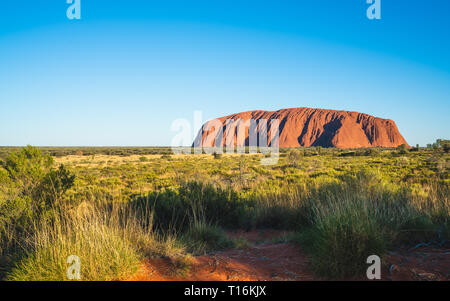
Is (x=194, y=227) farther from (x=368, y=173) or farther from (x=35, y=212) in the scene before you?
(x=368, y=173)

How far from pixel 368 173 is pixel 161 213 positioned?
8603 millimetres

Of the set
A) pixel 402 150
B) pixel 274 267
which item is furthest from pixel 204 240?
pixel 402 150

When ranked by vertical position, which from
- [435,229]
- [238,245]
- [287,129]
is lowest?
[238,245]

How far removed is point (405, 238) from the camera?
12.8 ft

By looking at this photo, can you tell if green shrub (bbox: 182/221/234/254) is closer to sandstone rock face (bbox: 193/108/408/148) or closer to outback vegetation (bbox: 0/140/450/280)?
outback vegetation (bbox: 0/140/450/280)

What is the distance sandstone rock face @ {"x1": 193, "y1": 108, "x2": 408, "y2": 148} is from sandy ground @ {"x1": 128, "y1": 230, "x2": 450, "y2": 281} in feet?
331

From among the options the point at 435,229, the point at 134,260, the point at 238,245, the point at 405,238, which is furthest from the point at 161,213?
the point at 435,229

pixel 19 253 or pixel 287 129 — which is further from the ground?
pixel 287 129

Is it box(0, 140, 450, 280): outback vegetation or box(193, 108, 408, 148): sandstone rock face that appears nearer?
box(0, 140, 450, 280): outback vegetation

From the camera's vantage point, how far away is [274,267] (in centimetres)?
337

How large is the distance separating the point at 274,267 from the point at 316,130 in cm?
13485

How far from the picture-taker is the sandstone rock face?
4505 inches

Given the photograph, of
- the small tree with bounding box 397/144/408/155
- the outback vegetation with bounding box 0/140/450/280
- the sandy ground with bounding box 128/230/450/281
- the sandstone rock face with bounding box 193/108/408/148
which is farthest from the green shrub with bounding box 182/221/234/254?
the sandstone rock face with bounding box 193/108/408/148
